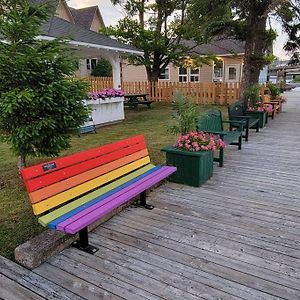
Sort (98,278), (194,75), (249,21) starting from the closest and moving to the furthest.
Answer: (98,278) < (249,21) < (194,75)

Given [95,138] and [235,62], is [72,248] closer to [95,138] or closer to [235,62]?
[95,138]

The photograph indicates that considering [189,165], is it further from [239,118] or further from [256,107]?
[256,107]

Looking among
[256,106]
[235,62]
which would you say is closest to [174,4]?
[235,62]

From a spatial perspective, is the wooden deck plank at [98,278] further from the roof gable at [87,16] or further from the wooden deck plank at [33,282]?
the roof gable at [87,16]

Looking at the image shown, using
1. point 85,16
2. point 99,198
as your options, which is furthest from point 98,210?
point 85,16

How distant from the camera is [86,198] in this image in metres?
3.15

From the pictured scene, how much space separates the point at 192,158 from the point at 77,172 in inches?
73.5

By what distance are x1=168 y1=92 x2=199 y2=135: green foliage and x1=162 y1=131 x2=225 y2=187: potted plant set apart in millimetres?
141

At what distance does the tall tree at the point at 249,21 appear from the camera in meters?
10.6

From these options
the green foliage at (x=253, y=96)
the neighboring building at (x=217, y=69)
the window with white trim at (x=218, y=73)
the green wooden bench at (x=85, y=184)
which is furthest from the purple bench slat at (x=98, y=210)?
the window with white trim at (x=218, y=73)

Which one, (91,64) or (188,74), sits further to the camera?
(91,64)

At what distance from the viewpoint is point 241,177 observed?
16.5 feet

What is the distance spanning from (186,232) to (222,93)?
14.2 m

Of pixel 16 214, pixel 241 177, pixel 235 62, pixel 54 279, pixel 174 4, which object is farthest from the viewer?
pixel 235 62
